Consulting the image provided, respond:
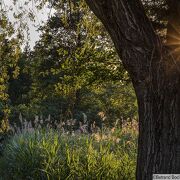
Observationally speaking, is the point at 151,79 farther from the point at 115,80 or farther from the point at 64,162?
the point at 115,80

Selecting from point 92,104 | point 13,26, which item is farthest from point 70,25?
point 92,104

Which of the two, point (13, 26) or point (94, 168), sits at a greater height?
point (13, 26)

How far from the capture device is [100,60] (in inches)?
376

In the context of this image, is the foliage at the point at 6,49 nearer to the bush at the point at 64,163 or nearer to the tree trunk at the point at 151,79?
the bush at the point at 64,163

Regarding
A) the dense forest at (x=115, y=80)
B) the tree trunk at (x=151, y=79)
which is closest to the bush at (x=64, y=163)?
the dense forest at (x=115, y=80)

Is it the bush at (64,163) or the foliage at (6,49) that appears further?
the foliage at (6,49)

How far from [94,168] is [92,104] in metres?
22.1

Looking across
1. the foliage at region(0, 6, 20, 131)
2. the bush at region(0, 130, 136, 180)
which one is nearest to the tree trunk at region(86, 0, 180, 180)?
the bush at region(0, 130, 136, 180)

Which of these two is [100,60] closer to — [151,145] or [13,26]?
[13,26]

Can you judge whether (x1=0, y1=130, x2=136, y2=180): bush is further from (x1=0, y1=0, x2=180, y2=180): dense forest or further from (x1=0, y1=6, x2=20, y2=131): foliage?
(x1=0, y1=6, x2=20, y2=131): foliage

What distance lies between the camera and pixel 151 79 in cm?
545

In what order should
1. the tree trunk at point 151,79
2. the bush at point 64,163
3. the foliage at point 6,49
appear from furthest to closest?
1. the foliage at point 6,49
2. the bush at point 64,163
3. the tree trunk at point 151,79

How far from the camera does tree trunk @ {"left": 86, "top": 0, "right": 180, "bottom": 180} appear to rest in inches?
211

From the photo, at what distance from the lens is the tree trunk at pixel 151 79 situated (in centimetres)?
537
